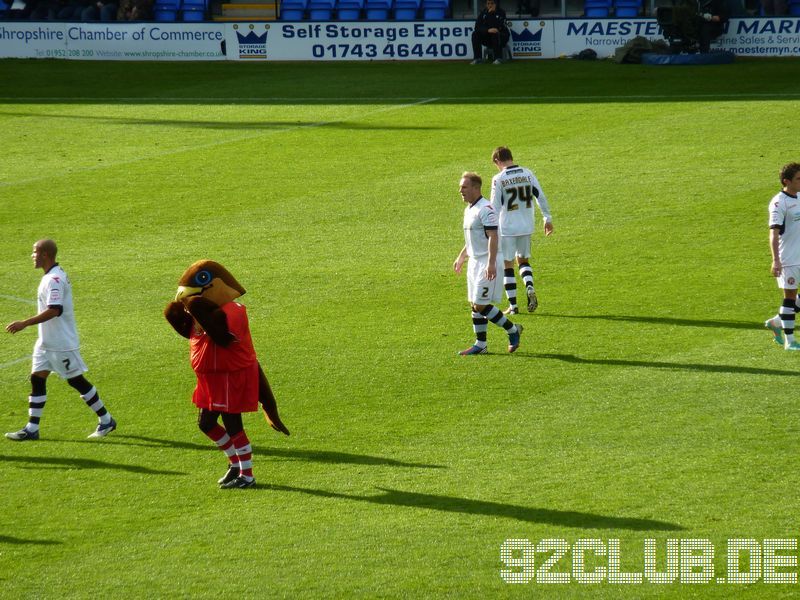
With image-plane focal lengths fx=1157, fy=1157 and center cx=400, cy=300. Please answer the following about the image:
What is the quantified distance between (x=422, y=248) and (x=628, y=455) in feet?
28.6

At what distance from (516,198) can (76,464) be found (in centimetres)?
668

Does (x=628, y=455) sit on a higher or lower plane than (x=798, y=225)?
lower

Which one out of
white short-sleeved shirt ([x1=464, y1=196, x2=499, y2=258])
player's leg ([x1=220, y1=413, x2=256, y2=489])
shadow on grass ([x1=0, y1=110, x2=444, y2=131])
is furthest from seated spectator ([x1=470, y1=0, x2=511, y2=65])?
player's leg ([x1=220, y1=413, x2=256, y2=489])

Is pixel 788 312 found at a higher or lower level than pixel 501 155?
lower

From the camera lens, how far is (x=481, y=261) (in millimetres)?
12570

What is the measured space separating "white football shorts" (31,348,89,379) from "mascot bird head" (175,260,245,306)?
234cm

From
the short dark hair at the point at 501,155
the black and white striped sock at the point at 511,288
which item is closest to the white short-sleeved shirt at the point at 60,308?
the short dark hair at the point at 501,155

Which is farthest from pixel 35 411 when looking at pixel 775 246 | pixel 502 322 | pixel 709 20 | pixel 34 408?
pixel 709 20

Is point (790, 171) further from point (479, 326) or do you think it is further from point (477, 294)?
point (479, 326)

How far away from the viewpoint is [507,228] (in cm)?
1458

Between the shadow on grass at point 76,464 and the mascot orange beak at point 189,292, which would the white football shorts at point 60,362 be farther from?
the mascot orange beak at point 189,292

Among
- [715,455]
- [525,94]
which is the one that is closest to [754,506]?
[715,455]

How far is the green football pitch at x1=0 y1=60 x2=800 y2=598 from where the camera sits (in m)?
8.16

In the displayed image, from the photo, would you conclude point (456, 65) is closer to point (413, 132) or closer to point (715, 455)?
point (413, 132)
